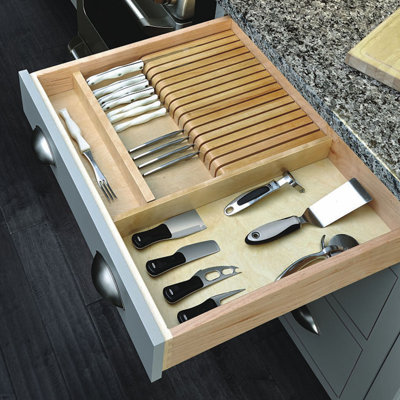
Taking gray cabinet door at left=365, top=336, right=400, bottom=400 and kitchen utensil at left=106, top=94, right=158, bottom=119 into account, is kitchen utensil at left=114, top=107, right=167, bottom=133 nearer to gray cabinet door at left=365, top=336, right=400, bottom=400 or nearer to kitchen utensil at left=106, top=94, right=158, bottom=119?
kitchen utensil at left=106, top=94, right=158, bottom=119

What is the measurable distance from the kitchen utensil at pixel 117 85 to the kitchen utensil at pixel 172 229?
36 centimetres

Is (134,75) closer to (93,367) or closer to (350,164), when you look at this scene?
(350,164)

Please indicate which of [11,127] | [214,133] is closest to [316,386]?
[214,133]

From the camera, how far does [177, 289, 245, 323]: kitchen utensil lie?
3.49 ft

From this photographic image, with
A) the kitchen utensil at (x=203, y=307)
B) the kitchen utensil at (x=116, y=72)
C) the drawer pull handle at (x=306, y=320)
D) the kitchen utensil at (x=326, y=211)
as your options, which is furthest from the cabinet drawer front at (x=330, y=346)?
the kitchen utensil at (x=116, y=72)

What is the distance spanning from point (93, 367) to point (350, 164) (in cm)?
95

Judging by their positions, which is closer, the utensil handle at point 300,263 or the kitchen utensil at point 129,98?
the utensil handle at point 300,263

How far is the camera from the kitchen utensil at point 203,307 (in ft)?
3.49

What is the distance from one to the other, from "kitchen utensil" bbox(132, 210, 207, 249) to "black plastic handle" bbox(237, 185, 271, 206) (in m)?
0.09

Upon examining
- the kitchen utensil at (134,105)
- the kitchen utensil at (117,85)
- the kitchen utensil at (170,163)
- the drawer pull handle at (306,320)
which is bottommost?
the drawer pull handle at (306,320)

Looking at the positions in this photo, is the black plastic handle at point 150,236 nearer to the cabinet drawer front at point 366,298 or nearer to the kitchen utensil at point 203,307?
the kitchen utensil at point 203,307

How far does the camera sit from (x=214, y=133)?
1.31 meters

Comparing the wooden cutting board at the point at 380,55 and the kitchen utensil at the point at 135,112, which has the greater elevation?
the kitchen utensil at the point at 135,112

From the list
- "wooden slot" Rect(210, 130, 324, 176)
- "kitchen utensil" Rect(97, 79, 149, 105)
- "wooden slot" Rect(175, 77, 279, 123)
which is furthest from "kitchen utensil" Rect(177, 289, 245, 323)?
"kitchen utensil" Rect(97, 79, 149, 105)
